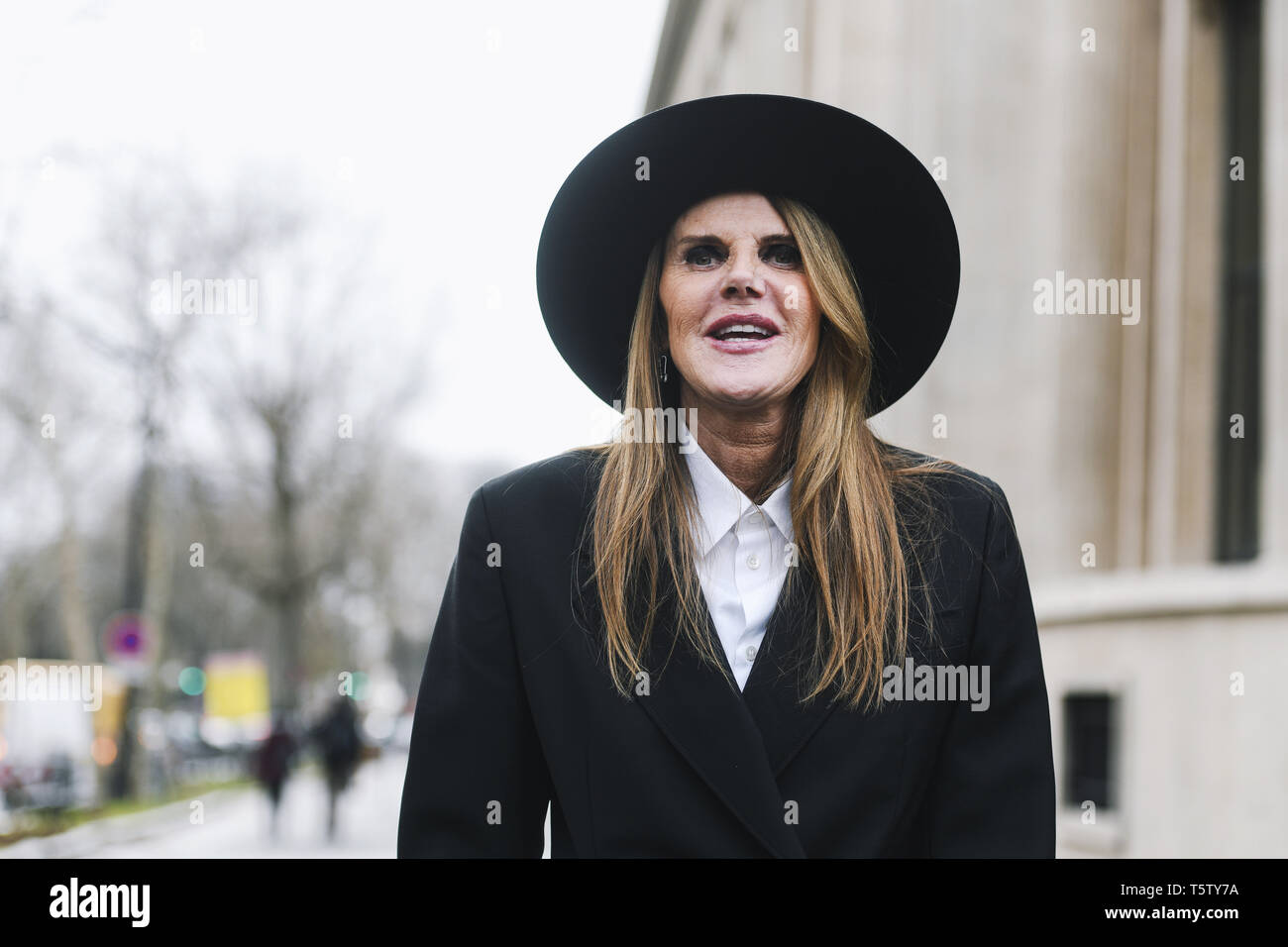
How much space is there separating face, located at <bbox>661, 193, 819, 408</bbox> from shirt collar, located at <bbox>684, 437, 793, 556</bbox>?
99 mm

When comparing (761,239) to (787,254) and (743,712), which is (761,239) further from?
(743,712)

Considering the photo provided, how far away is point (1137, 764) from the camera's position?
10984mm

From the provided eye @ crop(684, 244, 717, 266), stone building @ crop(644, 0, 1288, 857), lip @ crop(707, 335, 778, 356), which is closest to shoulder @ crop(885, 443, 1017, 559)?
lip @ crop(707, 335, 778, 356)

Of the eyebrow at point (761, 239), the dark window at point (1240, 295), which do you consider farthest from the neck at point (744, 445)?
the dark window at point (1240, 295)

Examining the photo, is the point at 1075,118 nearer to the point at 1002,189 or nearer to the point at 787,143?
the point at 1002,189

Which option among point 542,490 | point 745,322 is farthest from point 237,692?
point 745,322

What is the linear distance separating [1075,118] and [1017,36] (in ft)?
3.97

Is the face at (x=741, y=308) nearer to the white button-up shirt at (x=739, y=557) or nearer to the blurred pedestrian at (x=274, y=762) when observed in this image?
the white button-up shirt at (x=739, y=557)

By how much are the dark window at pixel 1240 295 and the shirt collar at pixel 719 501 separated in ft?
→ 33.6

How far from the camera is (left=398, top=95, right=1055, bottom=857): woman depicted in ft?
6.25

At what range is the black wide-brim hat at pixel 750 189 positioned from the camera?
6.72 ft

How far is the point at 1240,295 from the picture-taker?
37.9 ft
